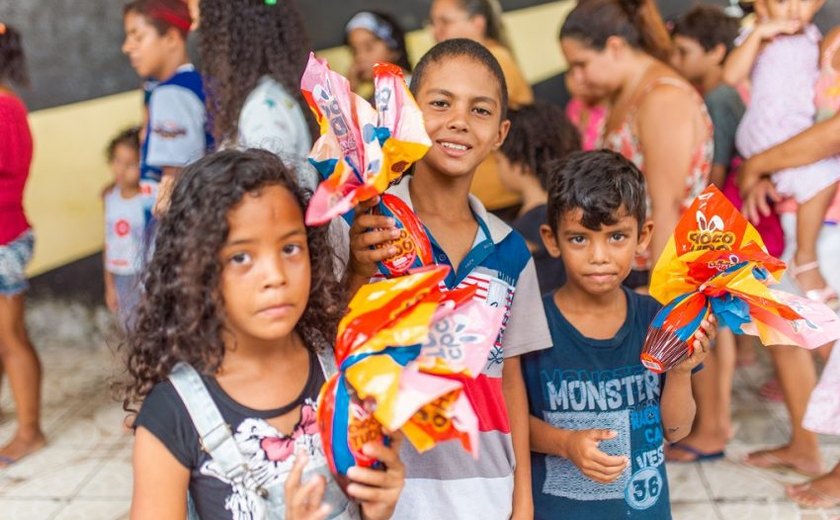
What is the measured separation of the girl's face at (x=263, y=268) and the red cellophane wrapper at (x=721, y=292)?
70 centimetres

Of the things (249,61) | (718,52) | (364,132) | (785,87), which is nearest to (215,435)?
(364,132)

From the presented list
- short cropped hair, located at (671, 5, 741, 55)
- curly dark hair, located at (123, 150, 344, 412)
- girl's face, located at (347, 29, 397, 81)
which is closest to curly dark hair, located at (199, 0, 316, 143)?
curly dark hair, located at (123, 150, 344, 412)

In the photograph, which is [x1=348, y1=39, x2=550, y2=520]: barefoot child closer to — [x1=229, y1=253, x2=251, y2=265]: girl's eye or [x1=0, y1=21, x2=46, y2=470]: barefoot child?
[x1=229, y1=253, x2=251, y2=265]: girl's eye

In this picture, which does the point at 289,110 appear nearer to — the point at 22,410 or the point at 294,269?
the point at 294,269

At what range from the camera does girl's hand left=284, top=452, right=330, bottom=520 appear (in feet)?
3.73

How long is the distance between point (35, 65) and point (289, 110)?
2271mm

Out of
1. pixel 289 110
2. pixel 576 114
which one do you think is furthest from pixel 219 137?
pixel 576 114

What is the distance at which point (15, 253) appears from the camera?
2857 mm

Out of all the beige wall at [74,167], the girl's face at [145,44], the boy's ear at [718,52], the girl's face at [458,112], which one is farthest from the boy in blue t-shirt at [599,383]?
the beige wall at [74,167]

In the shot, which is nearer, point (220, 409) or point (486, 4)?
point (220, 409)

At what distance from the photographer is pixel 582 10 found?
8.23ft

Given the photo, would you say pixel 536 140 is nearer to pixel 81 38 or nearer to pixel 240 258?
pixel 240 258

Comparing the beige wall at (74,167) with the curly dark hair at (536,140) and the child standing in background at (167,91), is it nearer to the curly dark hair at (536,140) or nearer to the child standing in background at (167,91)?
the child standing in background at (167,91)

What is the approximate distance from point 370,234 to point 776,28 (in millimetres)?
1974
